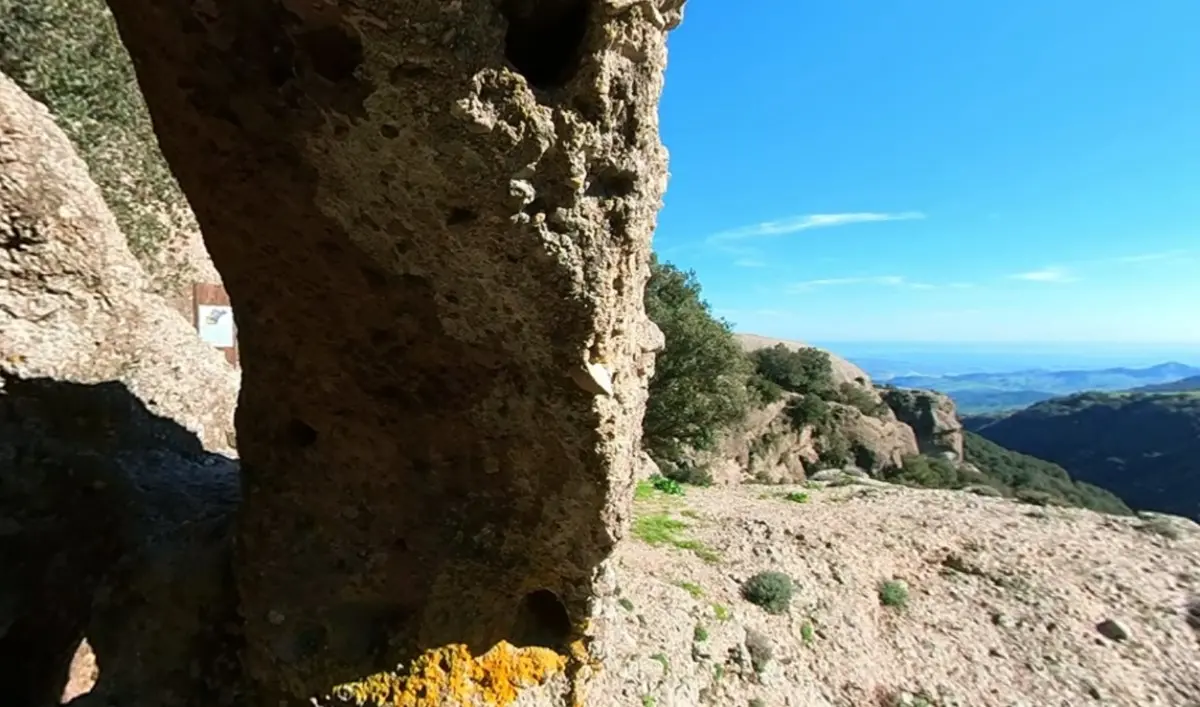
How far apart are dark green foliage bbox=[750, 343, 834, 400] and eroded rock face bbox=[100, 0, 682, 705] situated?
33180 millimetres

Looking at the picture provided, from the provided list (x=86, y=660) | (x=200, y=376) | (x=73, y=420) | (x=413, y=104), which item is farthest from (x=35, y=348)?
(x=413, y=104)

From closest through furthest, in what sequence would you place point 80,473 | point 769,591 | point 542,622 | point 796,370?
point 542,622
point 80,473
point 769,591
point 796,370

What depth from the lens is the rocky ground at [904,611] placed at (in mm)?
9992

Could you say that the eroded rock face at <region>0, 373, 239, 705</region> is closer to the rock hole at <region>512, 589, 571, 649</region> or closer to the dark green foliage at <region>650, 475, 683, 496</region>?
the rock hole at <region>512, 589, 571, 649</region>

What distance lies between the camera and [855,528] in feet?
46.4

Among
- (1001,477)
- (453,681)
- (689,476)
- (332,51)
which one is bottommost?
(1001,477)

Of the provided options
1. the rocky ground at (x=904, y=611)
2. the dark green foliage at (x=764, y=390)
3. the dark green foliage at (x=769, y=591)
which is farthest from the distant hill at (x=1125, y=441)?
the dark green foliage at (x=769, y=591)

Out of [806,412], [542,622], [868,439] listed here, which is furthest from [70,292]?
[868,439]

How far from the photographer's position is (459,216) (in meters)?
3.67

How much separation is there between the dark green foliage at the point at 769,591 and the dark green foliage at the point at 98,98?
11002 mm

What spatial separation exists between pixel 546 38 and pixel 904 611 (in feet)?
36.3

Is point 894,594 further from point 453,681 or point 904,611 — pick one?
point 453,681

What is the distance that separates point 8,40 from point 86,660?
31.4 feet

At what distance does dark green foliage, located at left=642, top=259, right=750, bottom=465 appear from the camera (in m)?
22.5
